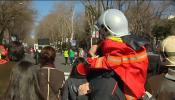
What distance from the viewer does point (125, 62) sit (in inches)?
137

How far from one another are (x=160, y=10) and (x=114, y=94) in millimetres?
65618

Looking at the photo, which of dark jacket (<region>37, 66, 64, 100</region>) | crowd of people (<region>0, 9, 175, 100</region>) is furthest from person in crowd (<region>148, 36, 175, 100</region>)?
dark jacket (<region>37, 66, 64, 100</region>)

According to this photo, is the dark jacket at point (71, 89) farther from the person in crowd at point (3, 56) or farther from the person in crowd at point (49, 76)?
the person in crowd at point (3, 56)

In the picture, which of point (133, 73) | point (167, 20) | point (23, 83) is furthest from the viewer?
point (167, 20)

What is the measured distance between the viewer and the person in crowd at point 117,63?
3479 mm

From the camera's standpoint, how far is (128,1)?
44.7m

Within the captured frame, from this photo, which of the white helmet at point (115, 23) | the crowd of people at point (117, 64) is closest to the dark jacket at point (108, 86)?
the crowd of people at point (117, 64)

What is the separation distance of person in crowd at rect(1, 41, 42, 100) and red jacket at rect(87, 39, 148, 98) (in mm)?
2520

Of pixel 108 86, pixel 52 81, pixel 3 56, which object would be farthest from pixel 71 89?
pixel 3 56

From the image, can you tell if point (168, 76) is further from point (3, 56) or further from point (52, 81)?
point (3, 56)

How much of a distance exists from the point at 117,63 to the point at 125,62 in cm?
5

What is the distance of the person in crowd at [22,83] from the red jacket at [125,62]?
99.2 inches

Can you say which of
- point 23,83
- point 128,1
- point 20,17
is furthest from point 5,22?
point 23,83

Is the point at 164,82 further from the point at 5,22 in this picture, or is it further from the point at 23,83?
the point at 5,22
